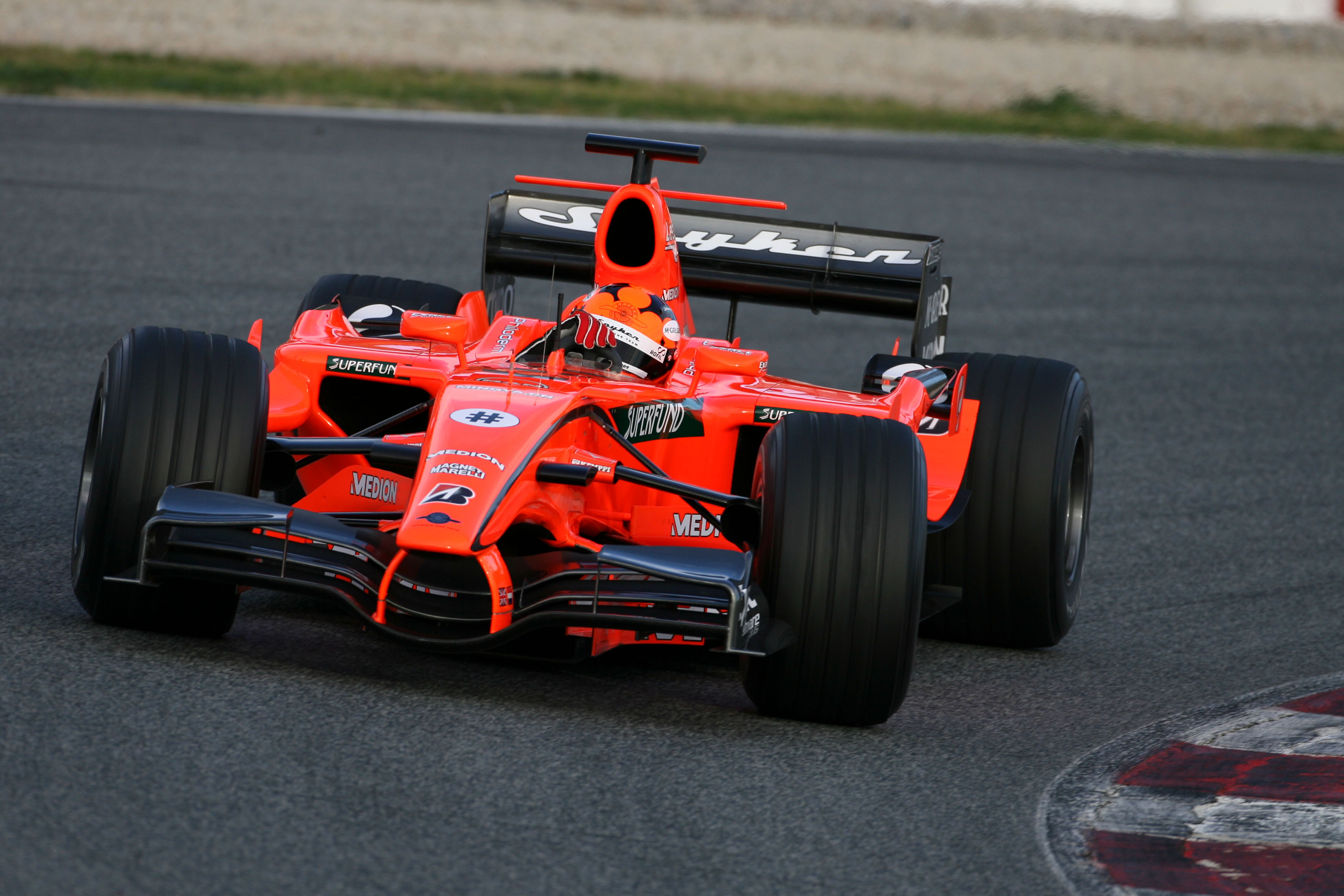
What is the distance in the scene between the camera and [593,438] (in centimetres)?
590

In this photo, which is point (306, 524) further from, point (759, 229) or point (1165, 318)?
point (1165, 318)

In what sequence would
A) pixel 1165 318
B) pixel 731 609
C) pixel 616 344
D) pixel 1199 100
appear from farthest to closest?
pixel 1199 100
pixel 1165 318
pixel 616 344
pixel 731 609

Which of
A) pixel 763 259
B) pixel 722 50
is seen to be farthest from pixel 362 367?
pixel 722 50

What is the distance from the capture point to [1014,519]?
6.43 metres

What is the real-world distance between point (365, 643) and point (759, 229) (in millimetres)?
2897

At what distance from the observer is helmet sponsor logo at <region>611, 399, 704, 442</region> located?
5.97 m

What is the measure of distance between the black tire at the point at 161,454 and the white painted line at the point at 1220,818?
267cm

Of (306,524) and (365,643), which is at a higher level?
(306,524)

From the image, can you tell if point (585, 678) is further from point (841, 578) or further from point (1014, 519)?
point (1014, 519)

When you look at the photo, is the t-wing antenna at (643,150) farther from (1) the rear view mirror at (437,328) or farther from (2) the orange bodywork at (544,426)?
(1) the rear view mirror at (437,328)

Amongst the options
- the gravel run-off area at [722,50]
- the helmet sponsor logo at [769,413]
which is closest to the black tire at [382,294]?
the helmet sponsor logo at [769,413]

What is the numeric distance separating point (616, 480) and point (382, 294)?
2441mm

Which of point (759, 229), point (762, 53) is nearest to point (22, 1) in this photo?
point (762, 53)

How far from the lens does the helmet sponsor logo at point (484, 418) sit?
17.8ft
